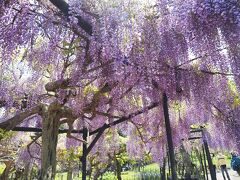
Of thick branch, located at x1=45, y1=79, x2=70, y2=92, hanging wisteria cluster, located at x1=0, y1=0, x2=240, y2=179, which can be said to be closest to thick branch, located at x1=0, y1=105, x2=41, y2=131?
hanging wisteria cluster, located at x1=0, y1=0, x2=240, y2=179

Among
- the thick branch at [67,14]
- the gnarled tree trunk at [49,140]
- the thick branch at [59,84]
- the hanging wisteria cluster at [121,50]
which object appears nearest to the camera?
the thick branch at [67,14]

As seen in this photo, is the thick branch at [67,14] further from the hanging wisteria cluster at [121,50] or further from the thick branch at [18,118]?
the thick branch at [18,118]

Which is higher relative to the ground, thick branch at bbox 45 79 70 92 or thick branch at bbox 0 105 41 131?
thick branch at bbox 45 79 70 92

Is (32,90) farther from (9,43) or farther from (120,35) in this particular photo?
(120,35)

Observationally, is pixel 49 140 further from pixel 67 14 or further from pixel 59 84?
pixel 67 14

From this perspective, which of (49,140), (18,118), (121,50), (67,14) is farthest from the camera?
(18,118)

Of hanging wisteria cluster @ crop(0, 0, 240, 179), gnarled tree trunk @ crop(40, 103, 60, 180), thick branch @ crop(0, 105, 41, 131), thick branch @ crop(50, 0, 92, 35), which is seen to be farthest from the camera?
thick branch @ crop(0, 105, 41, 131)

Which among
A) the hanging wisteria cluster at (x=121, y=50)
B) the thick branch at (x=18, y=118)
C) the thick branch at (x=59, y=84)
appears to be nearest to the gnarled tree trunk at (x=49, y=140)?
the hanging wisteria cluster at (x=121, y=50)

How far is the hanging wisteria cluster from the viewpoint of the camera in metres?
3.15

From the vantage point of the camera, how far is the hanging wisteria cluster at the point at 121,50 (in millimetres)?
3148

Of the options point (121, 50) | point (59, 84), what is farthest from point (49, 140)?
point (121, 50)

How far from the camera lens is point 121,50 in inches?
135

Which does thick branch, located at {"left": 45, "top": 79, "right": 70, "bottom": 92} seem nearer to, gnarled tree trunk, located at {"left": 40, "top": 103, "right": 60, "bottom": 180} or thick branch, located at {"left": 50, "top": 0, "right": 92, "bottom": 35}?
gnarled tree trunk, located at {"left": 40, "top": 103, "right": 60, "bottom": 180}

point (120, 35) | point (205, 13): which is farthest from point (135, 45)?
point (205, 13)
